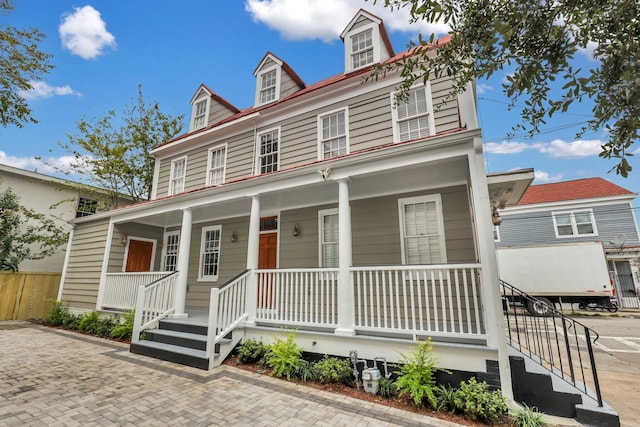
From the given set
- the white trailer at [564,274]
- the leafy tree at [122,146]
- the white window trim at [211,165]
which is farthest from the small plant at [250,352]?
the leafy tree at [122,146]

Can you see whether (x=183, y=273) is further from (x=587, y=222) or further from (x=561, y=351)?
(x=587, y=222)

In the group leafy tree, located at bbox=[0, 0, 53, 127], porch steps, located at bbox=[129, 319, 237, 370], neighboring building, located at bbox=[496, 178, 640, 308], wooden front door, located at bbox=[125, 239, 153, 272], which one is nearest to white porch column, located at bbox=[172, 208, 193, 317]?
porch steps, located at bbox=[129, 319, 237, 370]

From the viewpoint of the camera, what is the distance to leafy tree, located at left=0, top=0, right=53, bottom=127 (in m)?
7.11

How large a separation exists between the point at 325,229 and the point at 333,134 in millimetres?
2619

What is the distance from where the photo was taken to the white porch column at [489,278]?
12.4 feet

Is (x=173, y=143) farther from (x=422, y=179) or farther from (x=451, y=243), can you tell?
(x=451, y=243)

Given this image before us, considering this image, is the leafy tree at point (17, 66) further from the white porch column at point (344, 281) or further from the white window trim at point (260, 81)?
the white porch column at point (344, 281)

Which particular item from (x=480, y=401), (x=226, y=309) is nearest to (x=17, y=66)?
(x=226, y=309)

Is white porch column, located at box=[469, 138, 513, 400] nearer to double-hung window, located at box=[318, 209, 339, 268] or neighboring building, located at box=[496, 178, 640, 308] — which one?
double-hung window, located at box=[318, 209, 339, 268]

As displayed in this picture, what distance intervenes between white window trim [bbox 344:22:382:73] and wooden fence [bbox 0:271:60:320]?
13.4 meters

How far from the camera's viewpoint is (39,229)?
12273mm

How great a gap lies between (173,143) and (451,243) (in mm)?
10029

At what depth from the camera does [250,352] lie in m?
5.49

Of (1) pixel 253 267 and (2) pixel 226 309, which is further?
(1) pixel 253 267
